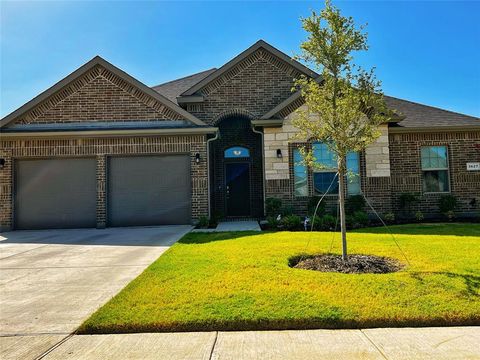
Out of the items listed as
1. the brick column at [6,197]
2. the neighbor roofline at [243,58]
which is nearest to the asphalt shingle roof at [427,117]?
the neighbor roofline at [243,58]

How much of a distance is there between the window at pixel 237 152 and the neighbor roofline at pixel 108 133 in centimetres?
257

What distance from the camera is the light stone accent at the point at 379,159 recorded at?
12375 millimetres

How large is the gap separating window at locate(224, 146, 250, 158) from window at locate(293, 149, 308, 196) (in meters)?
2.64

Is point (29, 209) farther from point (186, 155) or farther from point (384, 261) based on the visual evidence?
point (384, 261)

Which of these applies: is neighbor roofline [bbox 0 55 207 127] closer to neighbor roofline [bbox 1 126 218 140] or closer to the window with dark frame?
neighbor roofline [bbox 1 126 218 140]

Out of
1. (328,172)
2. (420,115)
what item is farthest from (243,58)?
(420,115)

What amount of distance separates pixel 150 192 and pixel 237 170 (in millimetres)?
3980

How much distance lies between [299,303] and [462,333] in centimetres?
166

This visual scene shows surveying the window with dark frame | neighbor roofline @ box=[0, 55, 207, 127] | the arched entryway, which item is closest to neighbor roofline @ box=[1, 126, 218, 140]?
neighbor roofline @ box=[0, 55, 207, 127]

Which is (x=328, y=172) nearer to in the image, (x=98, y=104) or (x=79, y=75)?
(x=98, y=104)

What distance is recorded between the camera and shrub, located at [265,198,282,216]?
472 inches

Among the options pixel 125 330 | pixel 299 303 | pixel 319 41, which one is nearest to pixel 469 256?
pixel 299 303

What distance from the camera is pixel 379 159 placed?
12398 mm

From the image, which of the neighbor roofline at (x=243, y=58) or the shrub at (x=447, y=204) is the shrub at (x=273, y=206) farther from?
the shrub at (x=447, y=204)
